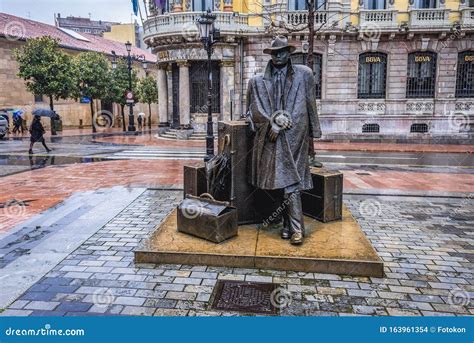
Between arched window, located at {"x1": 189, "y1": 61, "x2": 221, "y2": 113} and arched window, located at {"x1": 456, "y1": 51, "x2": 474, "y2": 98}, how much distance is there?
14.3m

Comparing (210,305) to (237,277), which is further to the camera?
(237,277)

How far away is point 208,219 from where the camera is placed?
18.0 ft

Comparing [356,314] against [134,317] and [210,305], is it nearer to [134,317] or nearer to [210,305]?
[210,305]

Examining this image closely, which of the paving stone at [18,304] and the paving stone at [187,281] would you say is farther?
the paving stone at [187,281]

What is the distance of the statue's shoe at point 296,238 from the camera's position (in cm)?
534

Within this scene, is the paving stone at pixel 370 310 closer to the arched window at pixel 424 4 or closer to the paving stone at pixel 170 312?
the paving stone at pixel 170 312

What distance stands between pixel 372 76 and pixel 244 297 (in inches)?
908

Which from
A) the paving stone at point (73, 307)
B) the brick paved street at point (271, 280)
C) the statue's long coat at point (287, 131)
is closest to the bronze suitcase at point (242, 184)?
the statue's long coat at point (287, 131)

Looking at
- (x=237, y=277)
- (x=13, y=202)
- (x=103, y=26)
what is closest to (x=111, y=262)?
(x=237, y=277)

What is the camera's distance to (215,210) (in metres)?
5.48

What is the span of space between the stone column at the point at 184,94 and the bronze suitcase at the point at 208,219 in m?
20.8

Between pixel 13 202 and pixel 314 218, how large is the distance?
6.39 meters

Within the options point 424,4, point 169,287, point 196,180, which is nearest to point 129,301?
point 169,287

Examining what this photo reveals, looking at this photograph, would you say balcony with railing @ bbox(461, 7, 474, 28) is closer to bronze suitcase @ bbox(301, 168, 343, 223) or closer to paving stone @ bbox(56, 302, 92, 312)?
bronze suitcase @ bbox(301, 168, 343, 223)
